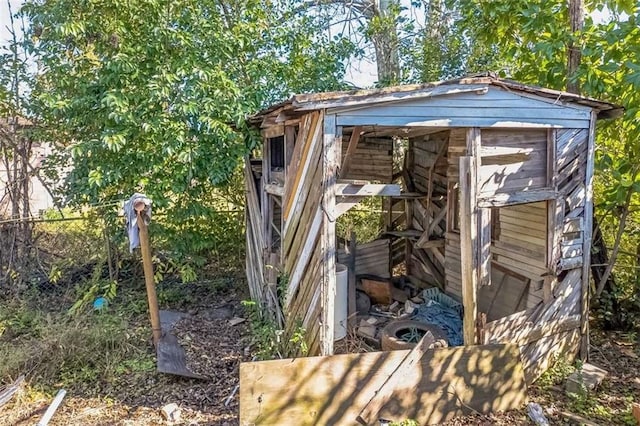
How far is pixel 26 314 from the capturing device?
5891mm

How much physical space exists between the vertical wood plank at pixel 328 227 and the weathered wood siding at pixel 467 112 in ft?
0.58

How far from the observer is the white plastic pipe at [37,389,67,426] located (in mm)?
3772

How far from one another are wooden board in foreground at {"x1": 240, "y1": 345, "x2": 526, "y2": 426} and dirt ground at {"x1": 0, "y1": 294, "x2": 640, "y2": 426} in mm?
202

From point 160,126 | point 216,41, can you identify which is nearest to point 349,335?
point 160,126

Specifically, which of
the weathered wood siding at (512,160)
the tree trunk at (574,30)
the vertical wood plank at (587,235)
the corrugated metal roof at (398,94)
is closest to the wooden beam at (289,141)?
the corrugated metal roof at (398,94)

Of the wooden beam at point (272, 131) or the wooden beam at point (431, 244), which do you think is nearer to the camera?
the wooden beam at point (272, 131)

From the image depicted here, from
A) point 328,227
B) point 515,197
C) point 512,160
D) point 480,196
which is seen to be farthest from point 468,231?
point 328,227

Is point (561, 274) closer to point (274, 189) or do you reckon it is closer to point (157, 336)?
point (274, 189)

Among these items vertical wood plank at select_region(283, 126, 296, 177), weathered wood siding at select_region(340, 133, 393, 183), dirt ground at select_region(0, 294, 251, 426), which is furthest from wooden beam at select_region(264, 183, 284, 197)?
dirt ground at select_region(0, 294, 251, 426)

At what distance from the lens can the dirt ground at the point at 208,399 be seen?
397 cm

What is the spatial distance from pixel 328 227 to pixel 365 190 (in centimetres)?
47

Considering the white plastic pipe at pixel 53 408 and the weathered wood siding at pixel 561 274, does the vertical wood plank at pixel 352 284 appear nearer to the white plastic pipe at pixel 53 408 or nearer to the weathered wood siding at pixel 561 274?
the weathered wood siding at pixel 561 274

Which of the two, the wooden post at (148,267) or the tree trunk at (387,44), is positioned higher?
the tree trunk at (387,44)

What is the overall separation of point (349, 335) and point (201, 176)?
2839 mm
